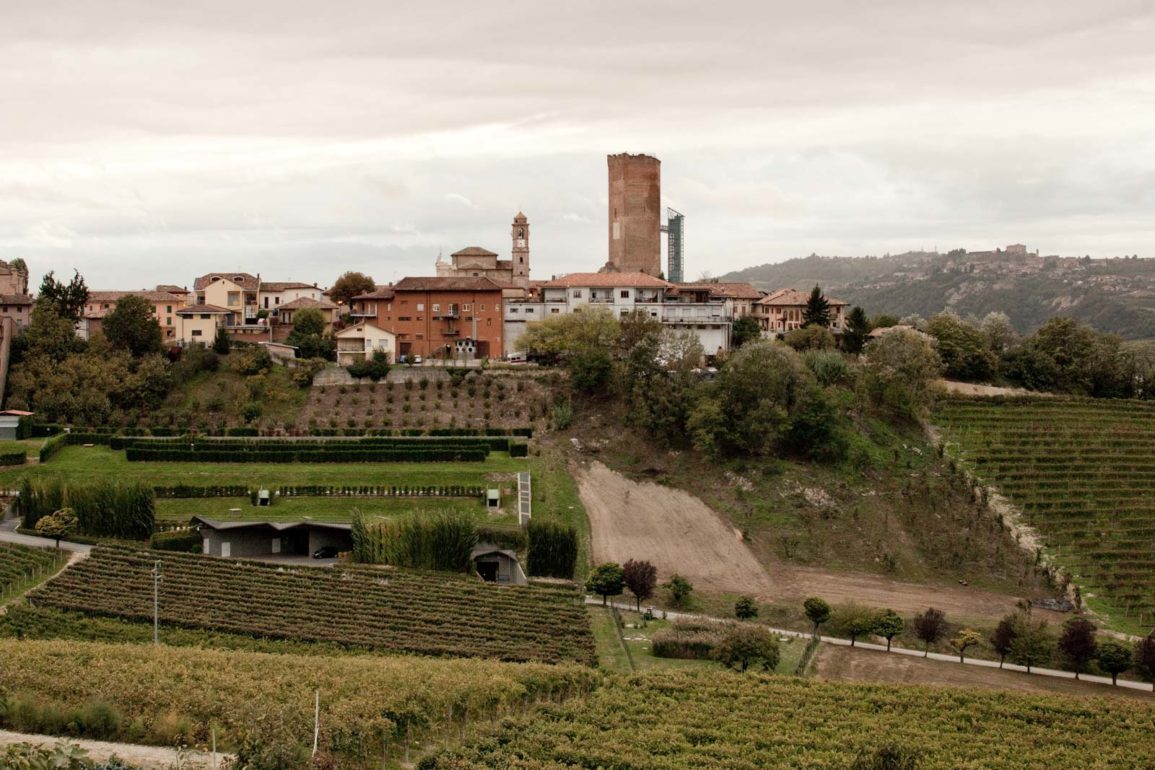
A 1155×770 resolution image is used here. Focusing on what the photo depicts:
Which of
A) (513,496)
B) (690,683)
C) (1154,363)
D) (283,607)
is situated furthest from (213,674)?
(1154,363)

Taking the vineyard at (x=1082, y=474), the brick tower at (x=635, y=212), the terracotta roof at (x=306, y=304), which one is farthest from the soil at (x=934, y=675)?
the brick tower at (x=635, y=212)

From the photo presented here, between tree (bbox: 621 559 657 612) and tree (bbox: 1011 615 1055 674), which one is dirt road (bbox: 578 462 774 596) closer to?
tree (bbox: 621 559 657 612)

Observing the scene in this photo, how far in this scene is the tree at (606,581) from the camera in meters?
41.8

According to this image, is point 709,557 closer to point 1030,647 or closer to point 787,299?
point 1030,647

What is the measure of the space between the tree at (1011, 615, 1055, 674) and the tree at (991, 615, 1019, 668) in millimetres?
122

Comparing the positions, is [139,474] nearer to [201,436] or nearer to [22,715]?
[201,436]

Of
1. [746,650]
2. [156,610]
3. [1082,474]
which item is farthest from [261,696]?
[1082,474]

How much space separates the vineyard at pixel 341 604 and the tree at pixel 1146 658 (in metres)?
16.8

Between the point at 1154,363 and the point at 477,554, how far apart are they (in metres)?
46.7

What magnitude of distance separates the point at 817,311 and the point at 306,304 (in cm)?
3237

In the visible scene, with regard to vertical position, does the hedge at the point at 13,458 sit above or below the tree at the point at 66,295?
below

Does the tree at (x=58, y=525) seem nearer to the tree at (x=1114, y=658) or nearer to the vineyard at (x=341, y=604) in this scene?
the vineyard at (x=341, y=604)

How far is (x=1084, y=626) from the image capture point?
123ft

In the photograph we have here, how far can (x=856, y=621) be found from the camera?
39688 millimetres
